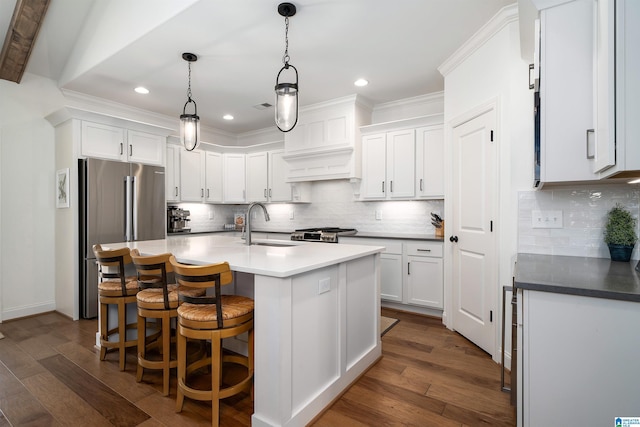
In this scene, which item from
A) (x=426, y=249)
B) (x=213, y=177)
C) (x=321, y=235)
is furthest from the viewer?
(x=213, y=177)

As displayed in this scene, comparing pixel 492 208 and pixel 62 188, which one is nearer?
pixel 492 208

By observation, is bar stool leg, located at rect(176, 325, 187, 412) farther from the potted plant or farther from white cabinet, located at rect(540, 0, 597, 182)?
the potted plant

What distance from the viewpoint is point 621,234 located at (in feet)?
6.28

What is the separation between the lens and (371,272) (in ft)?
8.29

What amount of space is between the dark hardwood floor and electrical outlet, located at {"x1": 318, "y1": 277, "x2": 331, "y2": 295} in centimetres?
74

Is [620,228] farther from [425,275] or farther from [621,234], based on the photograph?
[425,275]

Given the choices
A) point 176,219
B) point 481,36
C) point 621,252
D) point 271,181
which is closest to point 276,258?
point 621,252

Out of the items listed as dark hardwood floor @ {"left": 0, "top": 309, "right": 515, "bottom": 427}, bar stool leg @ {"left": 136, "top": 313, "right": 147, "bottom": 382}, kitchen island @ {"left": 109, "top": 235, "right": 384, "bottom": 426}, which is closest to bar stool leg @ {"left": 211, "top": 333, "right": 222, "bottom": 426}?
dark hardwood floor @ {"left": 0, "top": 309, "right": 515, "bottom": 427}

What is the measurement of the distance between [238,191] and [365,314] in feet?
13.0

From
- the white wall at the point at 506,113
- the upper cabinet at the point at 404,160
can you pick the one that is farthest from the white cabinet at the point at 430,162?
the white wall at the point at 506,113

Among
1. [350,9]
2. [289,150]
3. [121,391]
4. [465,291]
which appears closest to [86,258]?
[121,391]

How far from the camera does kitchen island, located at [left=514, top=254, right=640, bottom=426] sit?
1185 mm

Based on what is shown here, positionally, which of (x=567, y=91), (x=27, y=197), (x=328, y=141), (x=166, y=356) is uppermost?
(x=328, y=141)

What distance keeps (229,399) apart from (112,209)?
2937mm
